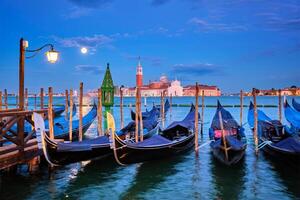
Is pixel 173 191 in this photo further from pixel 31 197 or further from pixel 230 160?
pixel 31 197

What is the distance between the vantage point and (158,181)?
739cm

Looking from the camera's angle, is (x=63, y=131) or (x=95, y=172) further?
(x=63, y=131)

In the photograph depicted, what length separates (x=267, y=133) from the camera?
1107 cm

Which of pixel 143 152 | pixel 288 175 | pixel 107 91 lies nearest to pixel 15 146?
pixel 143 152

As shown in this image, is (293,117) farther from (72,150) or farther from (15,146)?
(15,146)

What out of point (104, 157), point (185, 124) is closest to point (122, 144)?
point (104, 157)

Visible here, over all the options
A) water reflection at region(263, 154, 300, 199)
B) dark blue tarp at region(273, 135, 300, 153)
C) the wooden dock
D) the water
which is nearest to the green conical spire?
the water

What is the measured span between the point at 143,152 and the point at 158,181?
827 millimetres

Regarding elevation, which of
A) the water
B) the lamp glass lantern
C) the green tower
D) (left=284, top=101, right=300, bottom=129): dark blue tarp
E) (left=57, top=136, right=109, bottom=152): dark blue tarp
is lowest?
the water

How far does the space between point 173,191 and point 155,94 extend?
126m

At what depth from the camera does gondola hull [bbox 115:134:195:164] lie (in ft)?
23.6

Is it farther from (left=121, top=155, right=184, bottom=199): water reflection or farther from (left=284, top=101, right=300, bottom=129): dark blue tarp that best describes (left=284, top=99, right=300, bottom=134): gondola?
(left=121, top=155, right=184, bottom=199): water reflection

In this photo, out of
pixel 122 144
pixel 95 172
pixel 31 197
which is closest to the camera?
pixel 31 197

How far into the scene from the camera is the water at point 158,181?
643 cm
